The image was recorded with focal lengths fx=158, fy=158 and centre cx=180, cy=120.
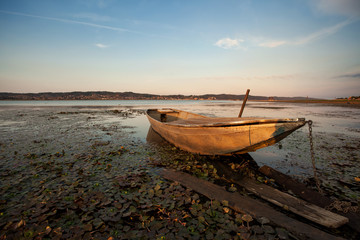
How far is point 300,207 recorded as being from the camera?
3.66 m

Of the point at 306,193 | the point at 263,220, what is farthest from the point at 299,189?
the point at 263,220

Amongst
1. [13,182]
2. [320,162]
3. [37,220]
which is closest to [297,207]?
[320,162]

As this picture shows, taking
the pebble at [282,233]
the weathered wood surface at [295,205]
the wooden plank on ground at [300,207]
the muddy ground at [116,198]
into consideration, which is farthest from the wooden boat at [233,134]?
the pebble at [282,233]

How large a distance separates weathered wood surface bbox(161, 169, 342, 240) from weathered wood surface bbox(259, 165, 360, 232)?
2.98 ft

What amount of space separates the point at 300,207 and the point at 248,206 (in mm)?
1164

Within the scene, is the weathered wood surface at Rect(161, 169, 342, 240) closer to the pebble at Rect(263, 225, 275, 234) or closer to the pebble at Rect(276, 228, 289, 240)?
the pebble at Rect(276, 228, 289, 240)

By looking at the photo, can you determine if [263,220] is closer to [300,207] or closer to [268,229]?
[268,229]

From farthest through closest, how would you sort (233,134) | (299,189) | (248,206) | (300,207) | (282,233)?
1. (233,134)
2. (299,189)
3. (248,206)
4. (300,207)
5. (282,233)

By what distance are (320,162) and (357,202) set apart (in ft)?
10.2

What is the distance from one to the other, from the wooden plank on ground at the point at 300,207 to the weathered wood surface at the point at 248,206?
292mm

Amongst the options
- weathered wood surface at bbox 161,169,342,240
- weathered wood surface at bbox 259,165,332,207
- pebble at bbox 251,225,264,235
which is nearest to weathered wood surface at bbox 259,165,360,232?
weathered wood surface at bbox 259,165,332,207

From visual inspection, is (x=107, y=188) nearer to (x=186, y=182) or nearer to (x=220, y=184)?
(x=186, y=182)

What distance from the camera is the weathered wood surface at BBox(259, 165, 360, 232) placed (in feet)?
10.7

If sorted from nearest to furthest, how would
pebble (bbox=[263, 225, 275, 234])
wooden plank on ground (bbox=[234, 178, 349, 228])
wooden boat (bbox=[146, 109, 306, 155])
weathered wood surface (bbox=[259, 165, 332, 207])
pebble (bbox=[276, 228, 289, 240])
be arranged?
1. pebble (bbox=[276, 228, 289, 240])
2. pebble (bbox=[263, 225, 275, 234])
3. wooden plank on ground (bbox=[234, 178, 349, 228])
4. weathered wood surface (bbox=[259, 165, 332, 207])
5. wooden boat (bbox=[146, 109, 306, 155])
